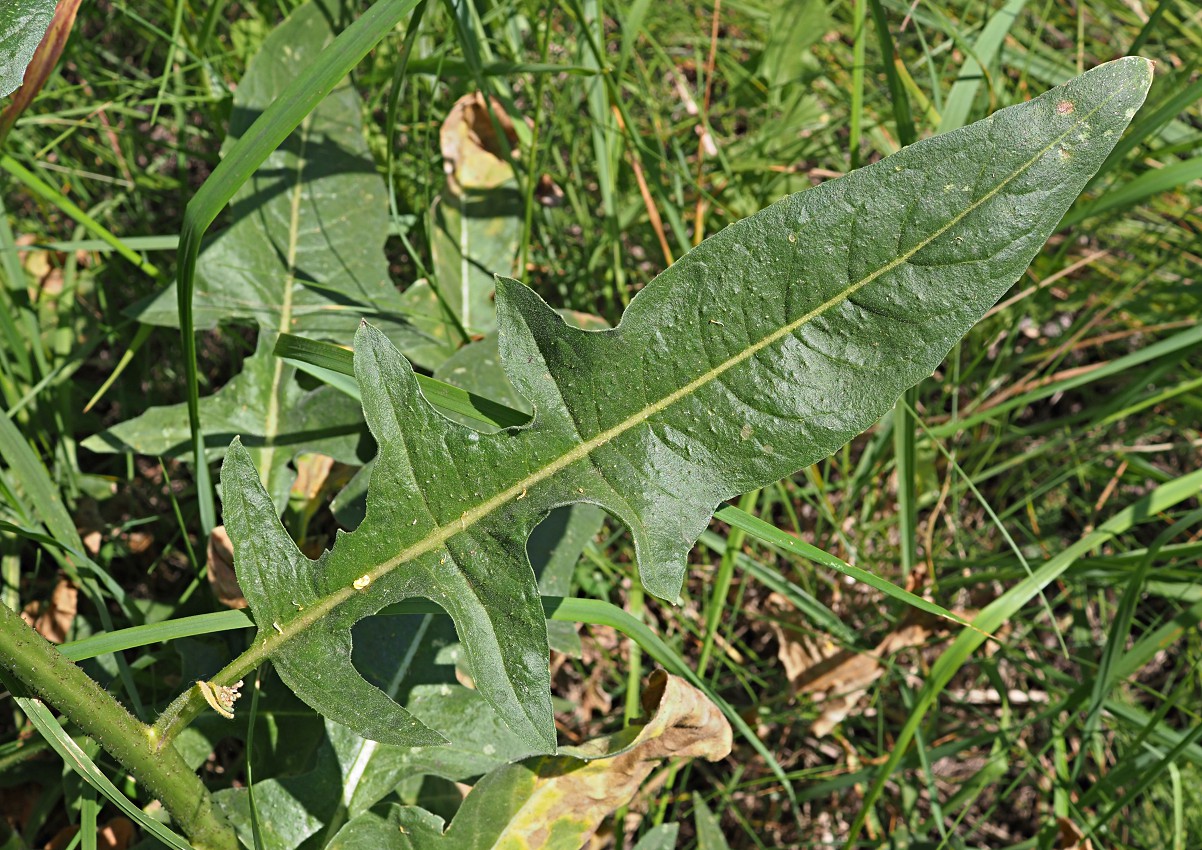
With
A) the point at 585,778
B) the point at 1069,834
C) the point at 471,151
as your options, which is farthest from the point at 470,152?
the point at 1069,834

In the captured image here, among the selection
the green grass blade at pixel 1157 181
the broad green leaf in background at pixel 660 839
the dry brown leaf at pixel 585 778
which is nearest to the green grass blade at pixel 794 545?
the dry brown leaf at pixel 585 778

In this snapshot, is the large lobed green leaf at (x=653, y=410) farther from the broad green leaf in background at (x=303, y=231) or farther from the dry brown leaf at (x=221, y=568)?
the broad green leaf in background at (x=303, y=231)

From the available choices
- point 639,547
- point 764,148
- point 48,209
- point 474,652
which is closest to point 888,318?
point 639,547

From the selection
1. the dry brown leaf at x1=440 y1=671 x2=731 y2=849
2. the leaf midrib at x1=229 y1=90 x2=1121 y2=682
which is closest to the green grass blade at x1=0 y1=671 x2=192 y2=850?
the leaf midrib at x1=229 y1=90 x2=1121 y2=682

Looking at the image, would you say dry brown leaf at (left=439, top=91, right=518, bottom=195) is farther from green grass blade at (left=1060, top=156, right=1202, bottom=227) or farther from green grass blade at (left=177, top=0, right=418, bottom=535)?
green grass blade at (left=1060, top=156, right=1202, bottom=227)

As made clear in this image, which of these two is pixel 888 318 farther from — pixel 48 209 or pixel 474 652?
pixel 48 209

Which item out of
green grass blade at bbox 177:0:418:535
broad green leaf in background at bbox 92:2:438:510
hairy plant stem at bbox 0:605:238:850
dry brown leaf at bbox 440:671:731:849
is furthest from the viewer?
broad green leaf in background at bbox 92:2:438:510
